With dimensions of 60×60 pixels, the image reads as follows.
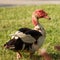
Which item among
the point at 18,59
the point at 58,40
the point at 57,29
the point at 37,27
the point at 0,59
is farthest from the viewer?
the point at 57,29

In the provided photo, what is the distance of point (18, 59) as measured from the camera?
4.30 m

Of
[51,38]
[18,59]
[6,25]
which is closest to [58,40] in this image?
[51,38]

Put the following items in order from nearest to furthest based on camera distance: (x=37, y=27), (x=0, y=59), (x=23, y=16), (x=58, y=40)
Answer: (x=0, y=59) → (x=37, y=27) → (x=58, y=40) → (x=23, y=16)

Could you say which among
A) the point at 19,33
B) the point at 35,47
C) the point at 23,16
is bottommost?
the point at 23,16

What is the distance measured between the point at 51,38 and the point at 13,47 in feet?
8.69

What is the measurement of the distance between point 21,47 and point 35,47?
326 millimetres

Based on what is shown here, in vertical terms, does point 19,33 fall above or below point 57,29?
above

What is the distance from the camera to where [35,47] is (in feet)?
14.7

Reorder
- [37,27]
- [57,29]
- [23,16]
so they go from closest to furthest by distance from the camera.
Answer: [37,27], [57,29], [23,16]

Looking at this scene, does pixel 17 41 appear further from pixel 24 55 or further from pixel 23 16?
pixel 23 16

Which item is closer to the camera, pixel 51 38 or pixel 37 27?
pixel 37 27

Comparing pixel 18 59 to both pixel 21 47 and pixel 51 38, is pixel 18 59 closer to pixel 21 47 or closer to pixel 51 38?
pixel 21 47

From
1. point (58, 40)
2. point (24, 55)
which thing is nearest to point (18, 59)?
point (24, 55)

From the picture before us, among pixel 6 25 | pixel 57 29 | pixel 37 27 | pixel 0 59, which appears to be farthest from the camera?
pixel 6 25
